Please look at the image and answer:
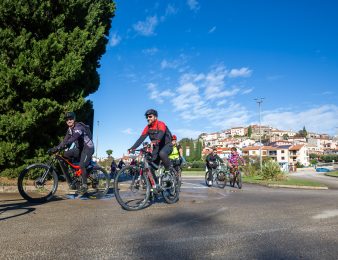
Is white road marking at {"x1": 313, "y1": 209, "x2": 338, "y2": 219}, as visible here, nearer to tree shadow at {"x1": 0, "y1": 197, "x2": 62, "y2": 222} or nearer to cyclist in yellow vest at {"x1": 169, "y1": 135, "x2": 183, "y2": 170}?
tree shadow at {"x1": 0, "y1": 197, "x2": 62, "y2": 222}

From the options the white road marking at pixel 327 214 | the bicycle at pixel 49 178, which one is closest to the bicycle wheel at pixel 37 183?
the bicycle at pixel 49 178

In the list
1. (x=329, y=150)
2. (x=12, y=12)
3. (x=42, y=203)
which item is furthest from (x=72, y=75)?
(x=329, y=150)

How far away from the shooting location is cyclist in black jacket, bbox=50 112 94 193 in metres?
6.74

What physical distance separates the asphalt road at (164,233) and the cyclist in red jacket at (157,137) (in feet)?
4.04

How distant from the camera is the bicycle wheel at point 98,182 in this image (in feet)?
23.9

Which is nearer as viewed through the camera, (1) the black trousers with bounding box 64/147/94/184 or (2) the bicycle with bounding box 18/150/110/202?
(2) the bicycle with bounding box 18/150/110/202

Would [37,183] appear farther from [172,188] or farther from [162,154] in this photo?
[172,188]

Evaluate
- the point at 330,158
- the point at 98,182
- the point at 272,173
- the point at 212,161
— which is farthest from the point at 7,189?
the point at 330,158

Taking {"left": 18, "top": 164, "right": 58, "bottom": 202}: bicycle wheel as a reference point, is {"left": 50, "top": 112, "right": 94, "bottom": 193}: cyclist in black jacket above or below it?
above

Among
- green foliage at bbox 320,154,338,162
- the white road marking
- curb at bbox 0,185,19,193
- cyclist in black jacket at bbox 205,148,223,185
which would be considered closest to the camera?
the white road marking

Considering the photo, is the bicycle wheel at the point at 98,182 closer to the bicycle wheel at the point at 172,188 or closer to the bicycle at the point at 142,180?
the bicycle at the point at 142,180

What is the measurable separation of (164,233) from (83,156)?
367 cm

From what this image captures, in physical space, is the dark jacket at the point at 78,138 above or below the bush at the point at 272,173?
above

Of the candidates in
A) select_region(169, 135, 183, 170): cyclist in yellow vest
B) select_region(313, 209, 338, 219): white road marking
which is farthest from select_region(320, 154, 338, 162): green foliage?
select_region(313, 209, 338, 219): white road marking
